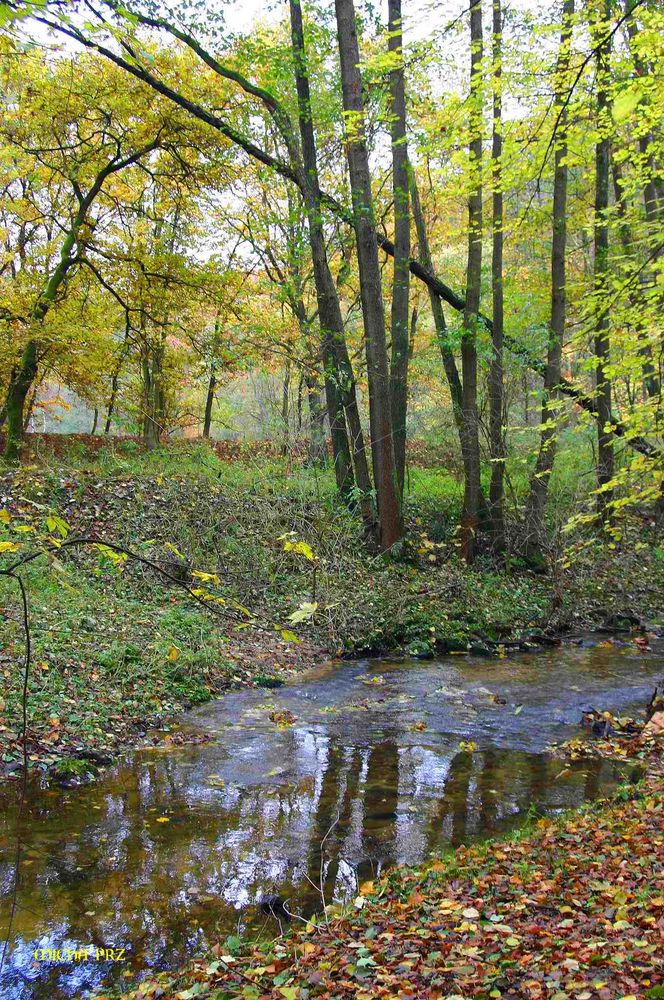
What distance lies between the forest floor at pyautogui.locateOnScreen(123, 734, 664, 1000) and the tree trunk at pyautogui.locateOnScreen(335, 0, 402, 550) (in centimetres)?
891

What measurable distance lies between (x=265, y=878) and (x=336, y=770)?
1.92 metres

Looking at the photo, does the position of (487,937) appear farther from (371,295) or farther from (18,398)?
(18,398)

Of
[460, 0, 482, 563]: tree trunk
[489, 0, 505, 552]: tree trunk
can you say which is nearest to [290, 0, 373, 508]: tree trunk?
[460, 0, 482, 563]: tree trunk

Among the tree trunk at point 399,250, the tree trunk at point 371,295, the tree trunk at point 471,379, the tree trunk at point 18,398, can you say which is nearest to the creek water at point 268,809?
the tree trunk at point 371,295

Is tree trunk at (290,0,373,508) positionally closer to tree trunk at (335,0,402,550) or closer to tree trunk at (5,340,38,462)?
tree trunk at (335,0,402,550)

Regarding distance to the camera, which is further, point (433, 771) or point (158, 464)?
point (158, 464)

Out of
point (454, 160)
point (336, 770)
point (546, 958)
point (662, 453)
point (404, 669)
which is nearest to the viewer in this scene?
point (546, 958)

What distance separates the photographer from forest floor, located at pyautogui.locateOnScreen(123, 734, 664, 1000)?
3031mm

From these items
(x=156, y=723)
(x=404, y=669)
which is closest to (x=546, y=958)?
(x=156, y=723)

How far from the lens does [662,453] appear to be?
605 centimetres

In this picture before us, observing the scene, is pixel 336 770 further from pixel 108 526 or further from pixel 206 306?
pixel 206 306

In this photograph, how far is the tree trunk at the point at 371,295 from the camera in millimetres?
12359

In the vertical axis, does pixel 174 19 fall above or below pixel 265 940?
above

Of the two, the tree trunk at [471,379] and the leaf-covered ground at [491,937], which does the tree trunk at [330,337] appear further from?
the leaf-covered ground at [491,937]
